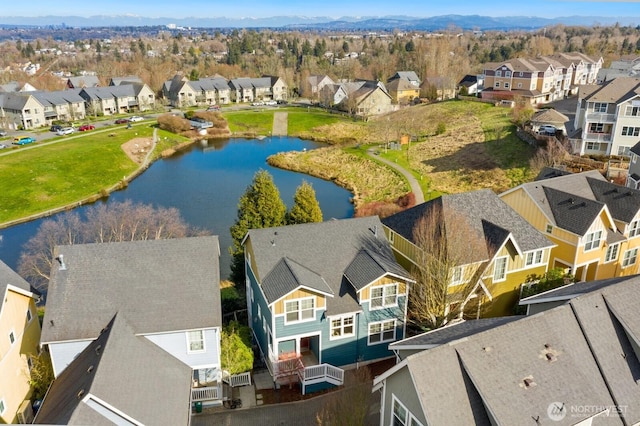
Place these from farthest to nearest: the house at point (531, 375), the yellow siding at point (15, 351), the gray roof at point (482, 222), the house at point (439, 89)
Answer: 1. the house at point (439, 89)
2. the gray roof at point (482, 222)
3. the yellow siding at point (15, 351)
4. the house at point (531, 375)

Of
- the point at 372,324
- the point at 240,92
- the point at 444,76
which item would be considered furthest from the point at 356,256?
the point at 240,92

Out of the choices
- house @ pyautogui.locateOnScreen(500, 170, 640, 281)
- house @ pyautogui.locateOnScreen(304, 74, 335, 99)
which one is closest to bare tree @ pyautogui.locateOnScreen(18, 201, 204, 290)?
house @ pyautogui.locateOnScreen(500, 170, 640, 281)

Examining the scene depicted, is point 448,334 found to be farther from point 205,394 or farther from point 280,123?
point 280,123

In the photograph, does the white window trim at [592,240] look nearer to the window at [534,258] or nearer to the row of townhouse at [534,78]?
the window at [534,258]

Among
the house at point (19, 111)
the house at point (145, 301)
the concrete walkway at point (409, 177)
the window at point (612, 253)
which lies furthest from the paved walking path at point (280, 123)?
the house at point (145, 301)

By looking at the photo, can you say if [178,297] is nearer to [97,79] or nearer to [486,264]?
[486,264]
